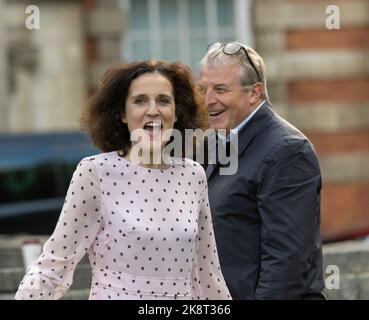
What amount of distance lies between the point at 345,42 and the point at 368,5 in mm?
595

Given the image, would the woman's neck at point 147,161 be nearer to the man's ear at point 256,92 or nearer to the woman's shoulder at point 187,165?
the woman's shoulder at point 187,165

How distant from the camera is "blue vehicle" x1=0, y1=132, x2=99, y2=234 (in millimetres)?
11164

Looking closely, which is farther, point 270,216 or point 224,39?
point 224,39

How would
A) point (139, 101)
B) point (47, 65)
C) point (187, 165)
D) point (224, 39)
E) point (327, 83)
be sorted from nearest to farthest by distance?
point (139, 101) < point (187, 165) < point (47, 65) < point (224, 39) < point (327, 83)

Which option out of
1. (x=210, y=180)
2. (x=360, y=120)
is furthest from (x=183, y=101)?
(x=360, y=120)

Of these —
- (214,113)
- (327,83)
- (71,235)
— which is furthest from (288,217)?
(327,83)

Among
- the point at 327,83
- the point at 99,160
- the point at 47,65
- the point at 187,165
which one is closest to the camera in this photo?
the point at 99,160

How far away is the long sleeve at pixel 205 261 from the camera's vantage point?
14.4 feet

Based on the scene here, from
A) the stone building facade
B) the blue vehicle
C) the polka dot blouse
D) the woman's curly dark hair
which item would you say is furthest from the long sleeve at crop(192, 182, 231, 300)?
the stone building facade

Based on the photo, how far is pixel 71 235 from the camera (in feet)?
13.5

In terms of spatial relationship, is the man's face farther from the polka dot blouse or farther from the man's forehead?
the polka dot blouse

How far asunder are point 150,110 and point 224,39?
1111 cm

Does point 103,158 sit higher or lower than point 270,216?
higher

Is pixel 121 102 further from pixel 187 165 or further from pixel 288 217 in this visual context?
pixel 288 217
